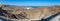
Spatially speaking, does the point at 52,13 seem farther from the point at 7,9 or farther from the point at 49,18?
the point at 7,9

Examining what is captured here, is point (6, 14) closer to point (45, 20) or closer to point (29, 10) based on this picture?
point (29, 10)

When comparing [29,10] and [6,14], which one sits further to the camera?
[29,10]

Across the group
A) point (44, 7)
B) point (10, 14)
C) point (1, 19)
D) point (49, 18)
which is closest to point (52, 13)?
point (49, 18)

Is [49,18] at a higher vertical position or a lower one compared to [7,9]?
lower

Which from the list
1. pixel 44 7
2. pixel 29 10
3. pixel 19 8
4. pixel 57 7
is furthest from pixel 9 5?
pixel 57 7

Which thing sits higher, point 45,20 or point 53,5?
point 53,5

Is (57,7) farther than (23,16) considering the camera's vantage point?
Yes
